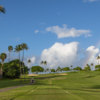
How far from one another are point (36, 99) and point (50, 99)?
3.58ft

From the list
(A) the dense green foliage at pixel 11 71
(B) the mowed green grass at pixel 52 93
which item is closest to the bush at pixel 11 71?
(A) the dense green foliage at pixel 11 71

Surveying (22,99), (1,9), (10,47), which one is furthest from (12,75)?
(22,99)

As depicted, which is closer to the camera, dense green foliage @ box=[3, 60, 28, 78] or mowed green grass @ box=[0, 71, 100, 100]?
mowed green grass @ box=[0, 71, 100, 100]

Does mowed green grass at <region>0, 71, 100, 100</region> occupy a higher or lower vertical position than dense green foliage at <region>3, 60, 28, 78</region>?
lower

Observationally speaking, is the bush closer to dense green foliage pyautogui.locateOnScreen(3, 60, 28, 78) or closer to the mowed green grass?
dense green foliage pyautogui.locateOnScreen(3, 60, 28, 78)

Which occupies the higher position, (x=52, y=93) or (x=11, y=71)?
(x=11, y=71)

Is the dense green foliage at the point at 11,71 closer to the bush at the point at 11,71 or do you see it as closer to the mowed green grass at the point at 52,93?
the bush at the point at 11,71

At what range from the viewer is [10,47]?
132m

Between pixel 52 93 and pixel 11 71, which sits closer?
pixel 52 93

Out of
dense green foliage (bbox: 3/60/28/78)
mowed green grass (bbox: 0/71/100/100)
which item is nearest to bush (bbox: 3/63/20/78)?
dense green foliage (bbox: 3/60/28/78)

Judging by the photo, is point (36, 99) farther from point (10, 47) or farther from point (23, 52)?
point (10, 47)

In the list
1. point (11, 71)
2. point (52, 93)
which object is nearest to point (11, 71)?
point (11, 71)

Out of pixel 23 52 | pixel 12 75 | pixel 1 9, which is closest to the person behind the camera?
pixel 1 9

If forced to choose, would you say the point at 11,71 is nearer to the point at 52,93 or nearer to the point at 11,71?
the point at 11,71
